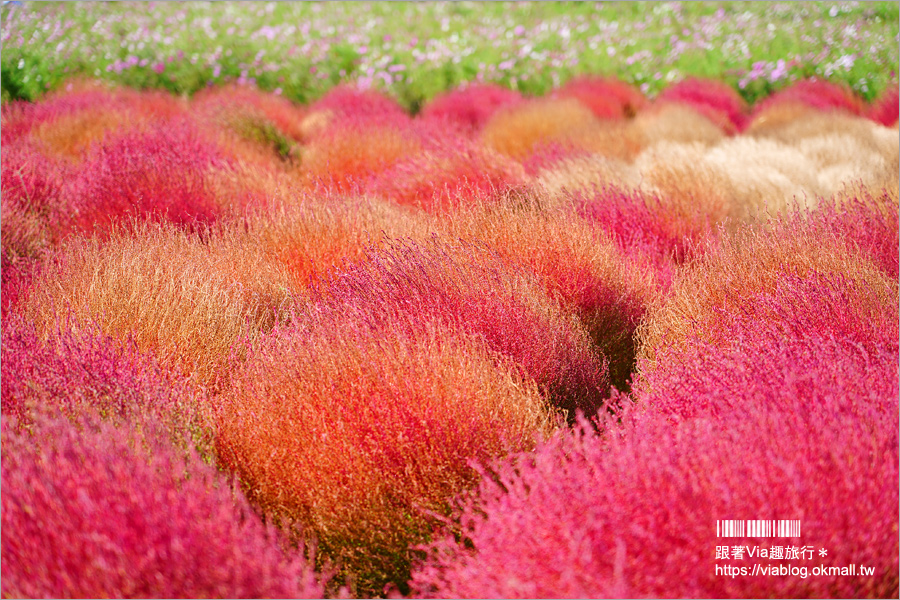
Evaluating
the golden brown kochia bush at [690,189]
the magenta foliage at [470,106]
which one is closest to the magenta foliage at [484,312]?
the golden brown kochia bush at [690,189]

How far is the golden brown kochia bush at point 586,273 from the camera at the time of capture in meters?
3.09

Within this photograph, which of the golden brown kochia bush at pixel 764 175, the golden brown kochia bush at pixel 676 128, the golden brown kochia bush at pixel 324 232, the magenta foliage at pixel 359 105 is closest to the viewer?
the golden brown kochia bush at pixel 324 232

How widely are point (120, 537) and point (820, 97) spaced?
9.62 metres

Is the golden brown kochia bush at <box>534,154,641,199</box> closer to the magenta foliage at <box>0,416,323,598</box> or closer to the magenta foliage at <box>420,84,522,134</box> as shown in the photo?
the magenta foliage at <box>420,84,522,134</box>

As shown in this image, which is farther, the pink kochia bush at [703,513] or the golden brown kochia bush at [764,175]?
the golden brown kochia bush at [764,175]

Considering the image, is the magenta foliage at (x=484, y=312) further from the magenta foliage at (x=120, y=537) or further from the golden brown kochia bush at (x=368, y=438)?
the magenta foliage at (x=120, y=537)

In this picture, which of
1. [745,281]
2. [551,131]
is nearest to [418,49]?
[551,131]

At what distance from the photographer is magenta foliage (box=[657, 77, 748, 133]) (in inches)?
305

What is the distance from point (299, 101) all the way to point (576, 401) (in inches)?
309

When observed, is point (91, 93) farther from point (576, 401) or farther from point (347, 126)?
point (576, 401)

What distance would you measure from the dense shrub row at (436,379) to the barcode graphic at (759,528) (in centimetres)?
2

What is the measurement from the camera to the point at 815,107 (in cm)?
819

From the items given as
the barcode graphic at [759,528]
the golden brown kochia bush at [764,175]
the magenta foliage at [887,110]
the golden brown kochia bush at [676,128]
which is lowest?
the magenta foliage at [887,110]

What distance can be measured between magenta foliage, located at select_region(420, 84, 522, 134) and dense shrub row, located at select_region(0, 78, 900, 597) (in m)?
2.46
